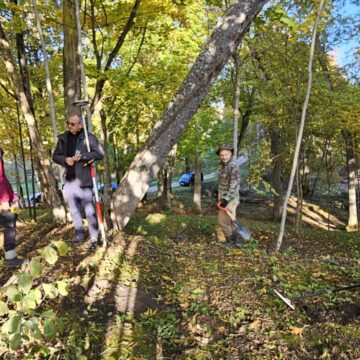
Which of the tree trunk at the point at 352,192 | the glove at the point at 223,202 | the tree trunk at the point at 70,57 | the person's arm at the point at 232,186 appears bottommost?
the tree trunk at the point at 352,192

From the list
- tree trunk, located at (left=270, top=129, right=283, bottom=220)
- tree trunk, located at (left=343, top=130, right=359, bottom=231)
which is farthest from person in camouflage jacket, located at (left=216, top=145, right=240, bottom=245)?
tree trunk, located at (left=343, top=130, right=359, bottom=231)

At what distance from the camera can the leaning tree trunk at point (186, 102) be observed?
548 cm

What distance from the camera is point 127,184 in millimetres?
6082

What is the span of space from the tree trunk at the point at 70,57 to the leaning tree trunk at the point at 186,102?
5.34 feet

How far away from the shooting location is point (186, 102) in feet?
18.7

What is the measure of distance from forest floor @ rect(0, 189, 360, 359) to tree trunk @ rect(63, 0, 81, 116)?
2.98 metres

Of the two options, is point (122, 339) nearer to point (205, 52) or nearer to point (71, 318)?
point (71, 318)

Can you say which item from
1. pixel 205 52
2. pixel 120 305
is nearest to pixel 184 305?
pixel 120 305

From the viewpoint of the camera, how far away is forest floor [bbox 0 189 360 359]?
287 centimetres

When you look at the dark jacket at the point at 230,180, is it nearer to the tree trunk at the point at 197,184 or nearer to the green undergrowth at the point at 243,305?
the green undergrowth at the point at 243,305

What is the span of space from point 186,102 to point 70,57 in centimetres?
251

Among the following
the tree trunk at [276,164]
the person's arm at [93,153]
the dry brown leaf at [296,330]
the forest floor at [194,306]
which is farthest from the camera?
the tree trunk at [276,164]

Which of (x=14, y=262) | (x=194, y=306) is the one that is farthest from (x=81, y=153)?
(x=194, y=306)

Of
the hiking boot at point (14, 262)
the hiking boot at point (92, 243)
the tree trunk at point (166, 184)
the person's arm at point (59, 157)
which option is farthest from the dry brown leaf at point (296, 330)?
the tree trunk at point (166, 184)
